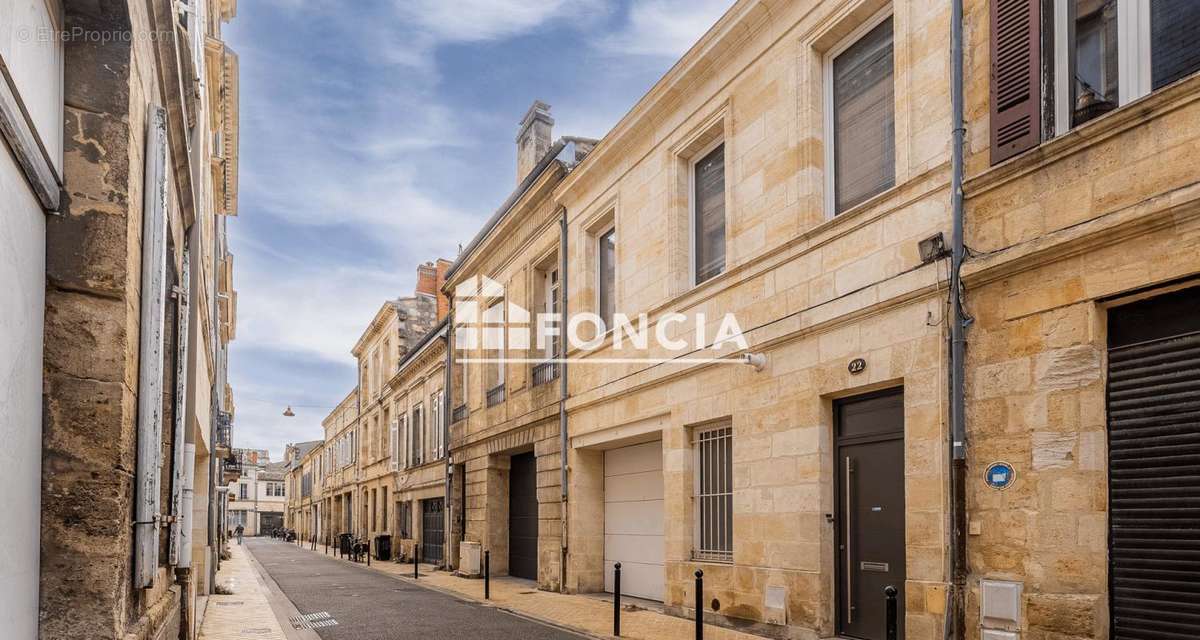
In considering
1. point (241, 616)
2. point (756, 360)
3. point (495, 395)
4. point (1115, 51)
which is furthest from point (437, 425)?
point (1115, 51)

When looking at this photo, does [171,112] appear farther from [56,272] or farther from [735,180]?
[735,180]

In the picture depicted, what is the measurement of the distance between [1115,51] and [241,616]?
12.0 metres

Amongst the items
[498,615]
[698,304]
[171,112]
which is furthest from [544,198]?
[171,112]

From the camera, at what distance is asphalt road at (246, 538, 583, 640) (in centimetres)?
1064

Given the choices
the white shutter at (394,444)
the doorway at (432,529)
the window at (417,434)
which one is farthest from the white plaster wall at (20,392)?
the white shutter at (394,444)

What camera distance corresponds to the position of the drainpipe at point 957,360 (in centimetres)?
705

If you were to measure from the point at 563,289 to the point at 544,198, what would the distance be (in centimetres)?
213

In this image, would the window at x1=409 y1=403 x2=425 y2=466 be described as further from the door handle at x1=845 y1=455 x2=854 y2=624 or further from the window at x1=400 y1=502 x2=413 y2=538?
the door handle at x1=845 y1=455 x2=854 y2=624

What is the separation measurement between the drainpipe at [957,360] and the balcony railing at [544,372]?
31.8ft

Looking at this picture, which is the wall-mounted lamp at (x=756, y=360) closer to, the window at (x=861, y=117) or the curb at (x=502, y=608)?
the window at (x=861, y=117)

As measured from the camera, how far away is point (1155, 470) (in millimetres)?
5863

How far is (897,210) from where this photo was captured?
26.6 feet

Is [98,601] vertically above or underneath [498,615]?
above

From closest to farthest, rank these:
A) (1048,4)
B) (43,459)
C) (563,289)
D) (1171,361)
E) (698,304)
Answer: (43,459)
(1171,361)
(1048,4)
(698,304)
(563,289)
